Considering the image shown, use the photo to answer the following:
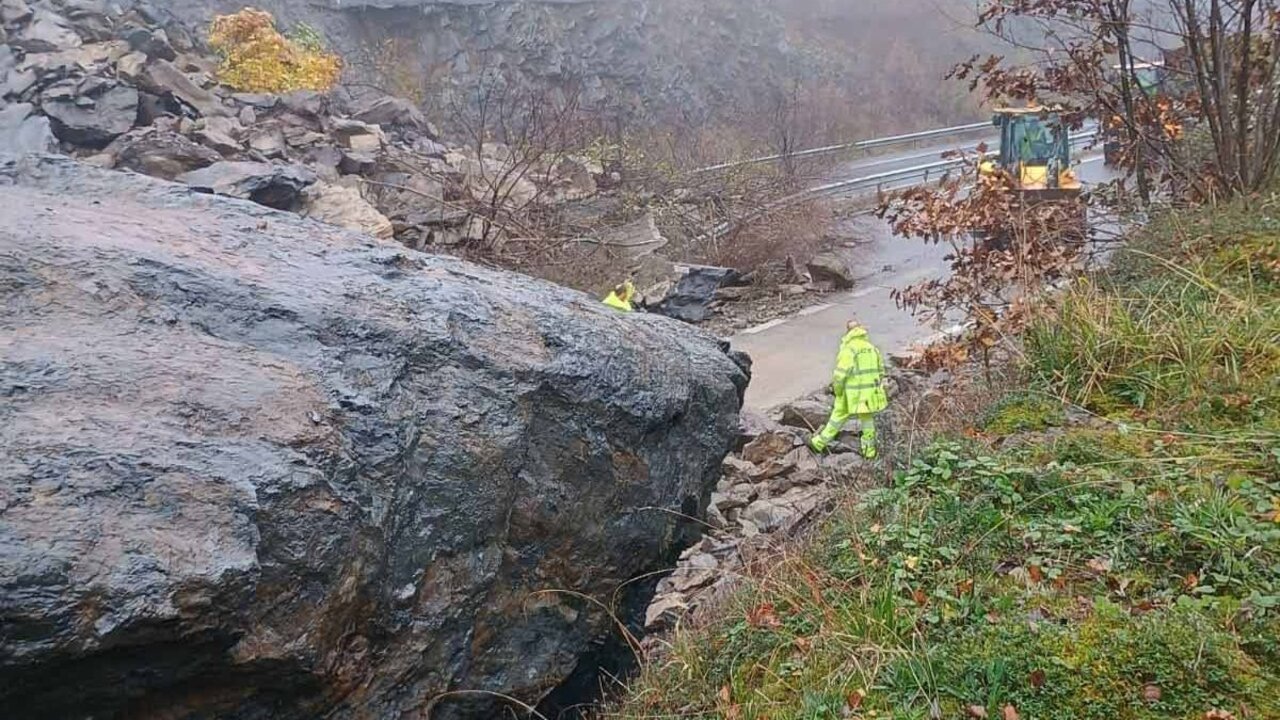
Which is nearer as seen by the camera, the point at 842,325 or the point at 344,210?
the point at 344,210

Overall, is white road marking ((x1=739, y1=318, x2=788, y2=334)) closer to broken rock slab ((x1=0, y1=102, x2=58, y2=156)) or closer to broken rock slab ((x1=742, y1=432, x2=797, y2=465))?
broken rock slab ((x1=742, y1=432, x2=797, y2=465))

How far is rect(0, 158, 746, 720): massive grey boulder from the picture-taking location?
256cm

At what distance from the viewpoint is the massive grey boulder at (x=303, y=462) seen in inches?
101

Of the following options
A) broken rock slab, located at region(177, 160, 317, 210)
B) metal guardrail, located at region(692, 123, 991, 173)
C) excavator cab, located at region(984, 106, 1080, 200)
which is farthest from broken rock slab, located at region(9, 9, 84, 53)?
excavator cab, located at region(984, 106, 1080, 200)

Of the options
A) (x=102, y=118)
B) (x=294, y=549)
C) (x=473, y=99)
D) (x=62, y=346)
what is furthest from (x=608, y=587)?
(x=473, y=99)

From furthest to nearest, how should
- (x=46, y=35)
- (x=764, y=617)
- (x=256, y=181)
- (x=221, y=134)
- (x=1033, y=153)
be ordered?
1. (x=46, y=35)
2. (x=1033, y=153)
3. (x=221, y=134)
4. (x=256, y=181)
5. (x=764, y=617)

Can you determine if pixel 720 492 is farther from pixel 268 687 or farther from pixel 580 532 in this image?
pixel 268 687

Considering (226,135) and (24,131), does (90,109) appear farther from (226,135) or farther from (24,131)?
(226,135)

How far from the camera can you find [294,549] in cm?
286

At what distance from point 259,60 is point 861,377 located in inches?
538

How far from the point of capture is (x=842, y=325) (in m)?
13.0

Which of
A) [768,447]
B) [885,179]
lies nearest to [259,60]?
[885,179]

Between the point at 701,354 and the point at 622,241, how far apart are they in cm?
958

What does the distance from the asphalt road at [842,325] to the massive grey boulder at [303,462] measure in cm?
460
